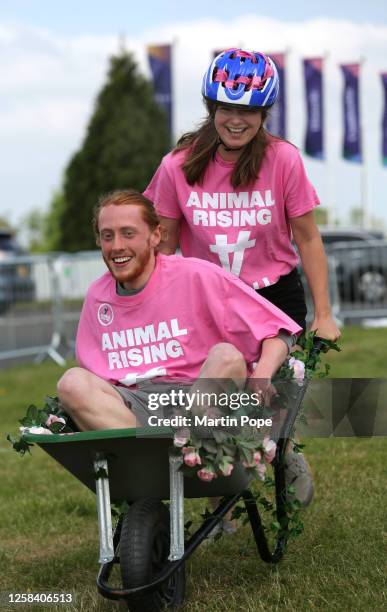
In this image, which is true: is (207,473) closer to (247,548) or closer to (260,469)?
(260,469)

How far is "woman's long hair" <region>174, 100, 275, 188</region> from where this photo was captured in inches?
184

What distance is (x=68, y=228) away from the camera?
122ft

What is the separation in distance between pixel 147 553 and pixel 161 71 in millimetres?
31772

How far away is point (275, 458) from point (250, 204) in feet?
3.71

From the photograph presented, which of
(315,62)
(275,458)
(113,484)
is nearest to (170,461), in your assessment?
(113,484)

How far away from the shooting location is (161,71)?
34.5m

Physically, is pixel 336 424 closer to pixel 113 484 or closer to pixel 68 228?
pixel 113 484

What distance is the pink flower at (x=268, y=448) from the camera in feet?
12.4

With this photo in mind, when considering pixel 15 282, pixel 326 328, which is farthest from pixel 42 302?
pixel 326 328

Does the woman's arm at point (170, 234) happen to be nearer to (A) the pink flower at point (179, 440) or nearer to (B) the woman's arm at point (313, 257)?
(B) the woman's arm at point (313, 257)

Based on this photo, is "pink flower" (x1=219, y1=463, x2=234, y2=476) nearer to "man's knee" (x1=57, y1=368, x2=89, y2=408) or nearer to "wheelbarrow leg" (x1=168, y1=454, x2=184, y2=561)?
"wheelbarrow leg" (x1=168, y1=454, x2=184, y2=561)

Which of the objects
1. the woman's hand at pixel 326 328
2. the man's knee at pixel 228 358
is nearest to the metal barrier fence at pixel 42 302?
the woman's hand at pixel 326 328

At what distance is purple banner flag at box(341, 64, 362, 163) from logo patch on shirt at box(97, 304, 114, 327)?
3085 cm

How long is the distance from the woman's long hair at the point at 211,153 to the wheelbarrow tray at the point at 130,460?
1360 millimetres
